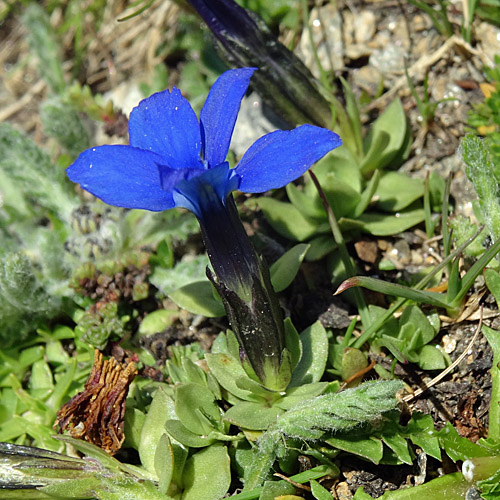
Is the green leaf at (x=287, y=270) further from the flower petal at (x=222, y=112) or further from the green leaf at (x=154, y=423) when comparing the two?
the flower petal at (x=222, y=112)

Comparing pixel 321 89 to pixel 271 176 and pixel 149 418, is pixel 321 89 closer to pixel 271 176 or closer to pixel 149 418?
pixel 271 176

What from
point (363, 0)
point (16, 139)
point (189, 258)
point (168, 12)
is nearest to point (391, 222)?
point (189, 258)

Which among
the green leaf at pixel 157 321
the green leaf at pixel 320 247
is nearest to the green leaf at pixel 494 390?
the green leaf at pixel 320 247

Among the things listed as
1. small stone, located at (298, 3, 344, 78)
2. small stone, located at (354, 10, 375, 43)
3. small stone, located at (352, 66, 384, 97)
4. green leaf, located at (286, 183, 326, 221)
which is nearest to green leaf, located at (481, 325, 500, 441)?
green leaf, located at (286, 183, 326, 221)

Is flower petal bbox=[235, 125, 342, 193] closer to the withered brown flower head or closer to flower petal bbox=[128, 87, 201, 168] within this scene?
flower petal bbox=[128, 87, 201, 168]

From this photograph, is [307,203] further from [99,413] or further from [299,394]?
[99,413]

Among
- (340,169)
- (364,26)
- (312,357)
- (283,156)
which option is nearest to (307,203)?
(340,169)
